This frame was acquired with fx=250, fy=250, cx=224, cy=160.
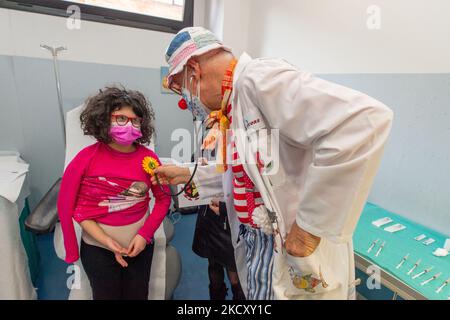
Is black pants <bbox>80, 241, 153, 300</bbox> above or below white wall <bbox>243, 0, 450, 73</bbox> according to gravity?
below

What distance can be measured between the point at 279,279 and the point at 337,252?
19 centimetres

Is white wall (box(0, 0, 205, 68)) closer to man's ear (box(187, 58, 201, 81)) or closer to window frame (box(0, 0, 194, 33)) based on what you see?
window frame (box(0, 0, 194, 33))

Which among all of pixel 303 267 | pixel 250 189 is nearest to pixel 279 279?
pixel 303 267

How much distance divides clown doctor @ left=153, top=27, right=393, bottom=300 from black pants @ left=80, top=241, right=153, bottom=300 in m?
0.50

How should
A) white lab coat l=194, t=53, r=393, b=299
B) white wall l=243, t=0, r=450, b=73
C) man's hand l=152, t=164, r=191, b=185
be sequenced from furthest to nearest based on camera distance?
man's hand l=152, t=164, r=191, b=185 < white wall l=243, t=0, r=450, b=73 < white lab coat l=194, t=53, r=393, b=299

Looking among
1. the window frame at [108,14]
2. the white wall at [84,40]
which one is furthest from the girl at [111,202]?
the window frame at [108,14]

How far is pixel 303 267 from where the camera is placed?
0.61 m

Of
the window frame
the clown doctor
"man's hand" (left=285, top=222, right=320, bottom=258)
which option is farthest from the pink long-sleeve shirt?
the window frame

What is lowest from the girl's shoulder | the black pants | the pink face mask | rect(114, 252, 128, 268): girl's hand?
the black pants

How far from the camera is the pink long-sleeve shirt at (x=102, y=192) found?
1062mm

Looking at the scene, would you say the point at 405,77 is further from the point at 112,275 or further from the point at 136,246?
the point at 112,275

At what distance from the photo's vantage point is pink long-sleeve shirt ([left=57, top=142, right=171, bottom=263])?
106 centimetres

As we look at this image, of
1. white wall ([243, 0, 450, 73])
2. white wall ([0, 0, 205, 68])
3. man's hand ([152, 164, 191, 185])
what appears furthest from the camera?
white wall ([0, 0, 205, 68])

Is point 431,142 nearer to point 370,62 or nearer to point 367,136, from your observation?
point 370,62
